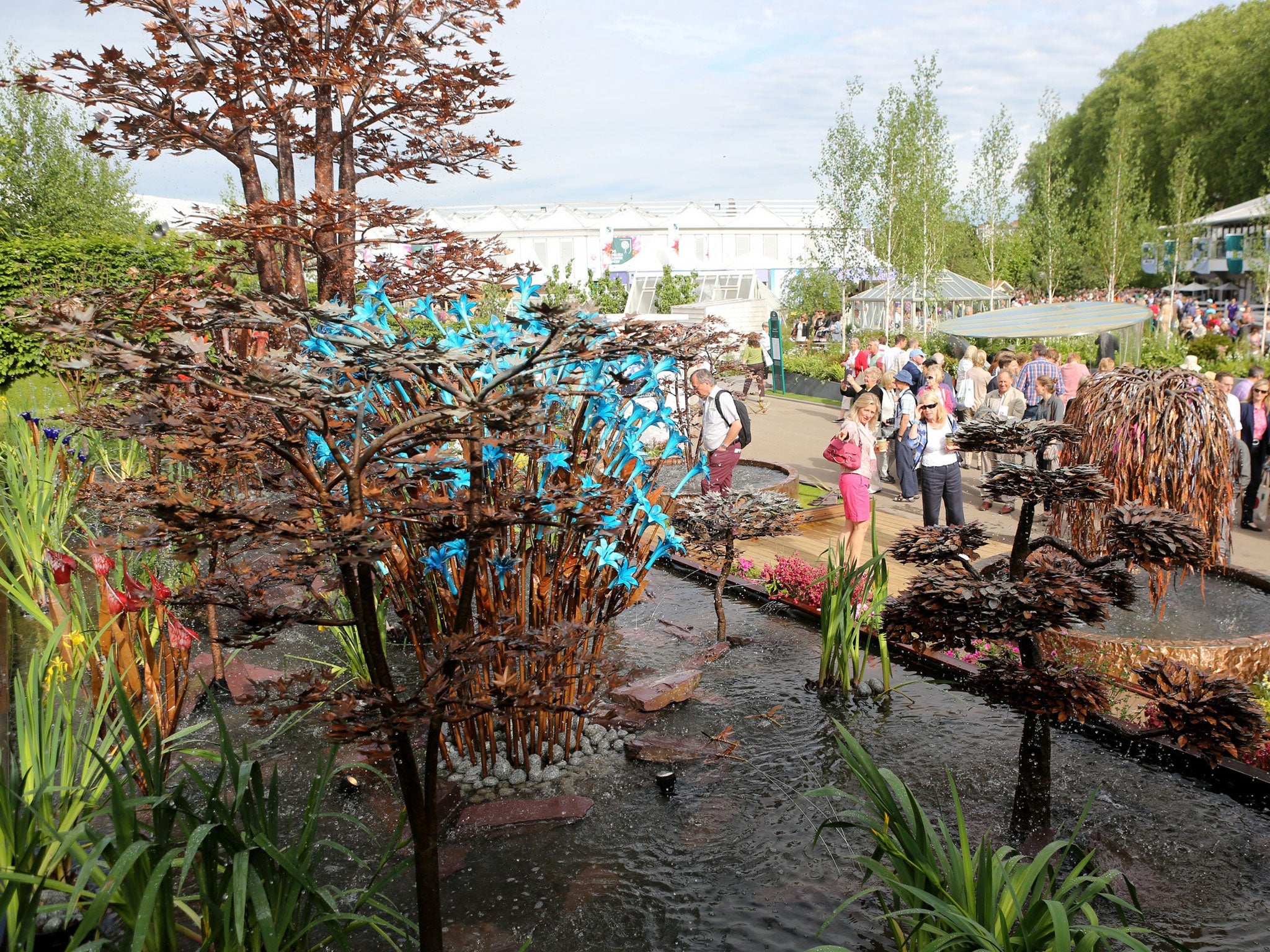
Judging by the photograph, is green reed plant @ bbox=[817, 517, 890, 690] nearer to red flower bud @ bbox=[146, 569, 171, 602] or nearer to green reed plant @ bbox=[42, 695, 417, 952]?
green reed plant @ bbox=[42, 695, 417, 952]

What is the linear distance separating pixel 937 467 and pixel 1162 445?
3.10 meters

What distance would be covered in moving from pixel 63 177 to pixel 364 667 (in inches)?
1009

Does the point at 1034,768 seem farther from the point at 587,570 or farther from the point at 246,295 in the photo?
the point at 246,295

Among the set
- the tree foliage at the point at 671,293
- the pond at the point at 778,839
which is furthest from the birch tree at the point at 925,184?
the pond at the point at 778,839

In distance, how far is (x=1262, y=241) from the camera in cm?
2630

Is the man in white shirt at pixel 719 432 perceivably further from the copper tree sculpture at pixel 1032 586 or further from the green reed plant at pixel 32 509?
the green reed plant at pixel 32 509

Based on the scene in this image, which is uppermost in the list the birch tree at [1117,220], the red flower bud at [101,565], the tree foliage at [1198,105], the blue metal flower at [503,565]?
the tree foliage at [1198,105]

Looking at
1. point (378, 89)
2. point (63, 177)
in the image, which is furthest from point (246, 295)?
point (63, 177)

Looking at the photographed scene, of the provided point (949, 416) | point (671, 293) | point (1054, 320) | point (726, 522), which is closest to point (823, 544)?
point (949, 416)

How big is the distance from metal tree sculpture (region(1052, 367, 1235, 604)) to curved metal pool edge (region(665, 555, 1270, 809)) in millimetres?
929

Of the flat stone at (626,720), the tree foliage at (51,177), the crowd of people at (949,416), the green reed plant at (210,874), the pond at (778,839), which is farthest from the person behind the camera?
the tree foliage at (51,177)

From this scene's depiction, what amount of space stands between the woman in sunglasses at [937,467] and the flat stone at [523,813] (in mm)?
A: 5154

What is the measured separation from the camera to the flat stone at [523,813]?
11.4ft

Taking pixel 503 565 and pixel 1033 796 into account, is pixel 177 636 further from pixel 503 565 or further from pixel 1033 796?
pixel 1033 796
